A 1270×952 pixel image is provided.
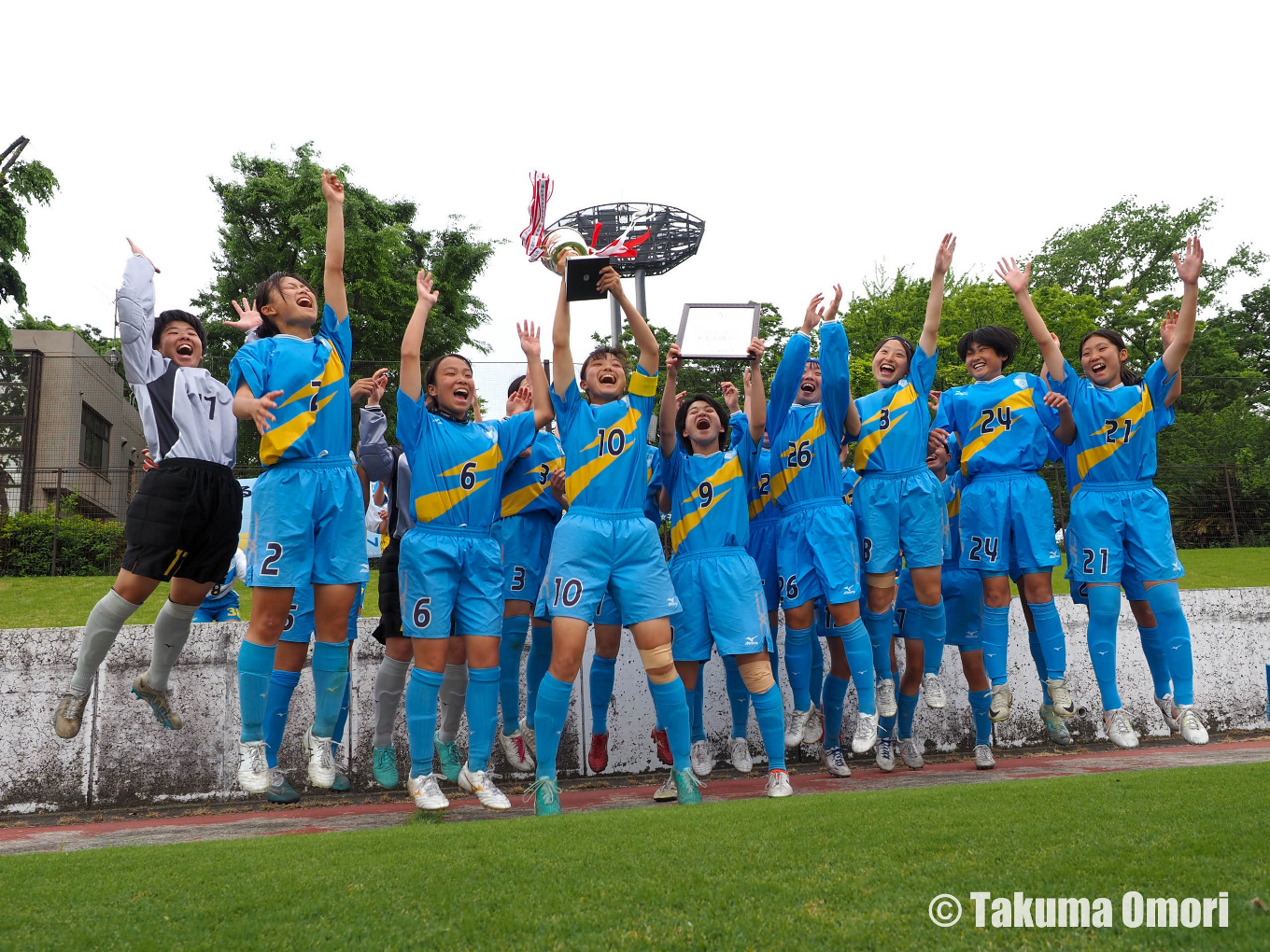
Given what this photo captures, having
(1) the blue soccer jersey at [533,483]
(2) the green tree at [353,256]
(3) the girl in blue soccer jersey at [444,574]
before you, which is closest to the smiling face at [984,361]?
(1) the blue soccer jersey at [533,483]

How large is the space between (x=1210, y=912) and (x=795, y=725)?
4.25 meters

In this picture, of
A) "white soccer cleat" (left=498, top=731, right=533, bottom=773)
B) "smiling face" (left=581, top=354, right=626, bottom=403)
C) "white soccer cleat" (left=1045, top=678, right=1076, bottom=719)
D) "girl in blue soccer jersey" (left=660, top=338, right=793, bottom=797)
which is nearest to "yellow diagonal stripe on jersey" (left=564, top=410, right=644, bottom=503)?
"smiling face" (left=581, top=354, right=626, bottom=403)

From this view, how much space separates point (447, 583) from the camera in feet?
17.3

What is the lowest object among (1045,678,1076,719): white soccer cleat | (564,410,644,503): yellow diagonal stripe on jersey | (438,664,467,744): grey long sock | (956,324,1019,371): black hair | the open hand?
(1045,678,1076,719): white soccer cleat

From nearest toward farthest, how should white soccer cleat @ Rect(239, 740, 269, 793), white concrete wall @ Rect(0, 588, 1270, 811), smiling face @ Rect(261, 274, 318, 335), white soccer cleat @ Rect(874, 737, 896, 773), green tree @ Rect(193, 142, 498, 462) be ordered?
white soccer cleat @ Rect(239, 740, 269, 793) → smiling face @ Rect(261, 274, 318, 335) → white concrete wall @ Rect(0, 588, 1270, 811) → white soccer cleat @ Rect(874, 737, 896, 773) → green tree @ Rect(193, 142, 498, 462)

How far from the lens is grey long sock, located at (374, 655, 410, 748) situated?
239 inches

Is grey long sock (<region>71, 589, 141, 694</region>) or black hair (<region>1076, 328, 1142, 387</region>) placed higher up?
black hair (<region>1076, 328, 1142, 387</region>)

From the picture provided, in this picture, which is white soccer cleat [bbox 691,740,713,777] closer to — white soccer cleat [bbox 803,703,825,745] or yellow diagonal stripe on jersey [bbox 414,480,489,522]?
white soccer cleat [bbox 803,703,825,745]

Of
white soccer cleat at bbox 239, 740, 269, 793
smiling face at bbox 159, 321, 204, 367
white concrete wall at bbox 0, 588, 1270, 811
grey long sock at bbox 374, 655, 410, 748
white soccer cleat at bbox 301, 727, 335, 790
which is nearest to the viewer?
white soccer cleat at bbox 239, 740, 269, 793

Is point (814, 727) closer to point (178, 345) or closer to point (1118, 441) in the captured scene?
point (1118, 441)

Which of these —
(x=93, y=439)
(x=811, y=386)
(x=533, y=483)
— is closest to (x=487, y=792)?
(x=533, y=483)

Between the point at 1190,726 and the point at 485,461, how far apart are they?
4730 millimetres

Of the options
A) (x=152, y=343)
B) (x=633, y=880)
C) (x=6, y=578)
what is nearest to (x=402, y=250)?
(x=6, y=578)

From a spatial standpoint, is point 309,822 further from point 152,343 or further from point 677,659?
point 152,343
